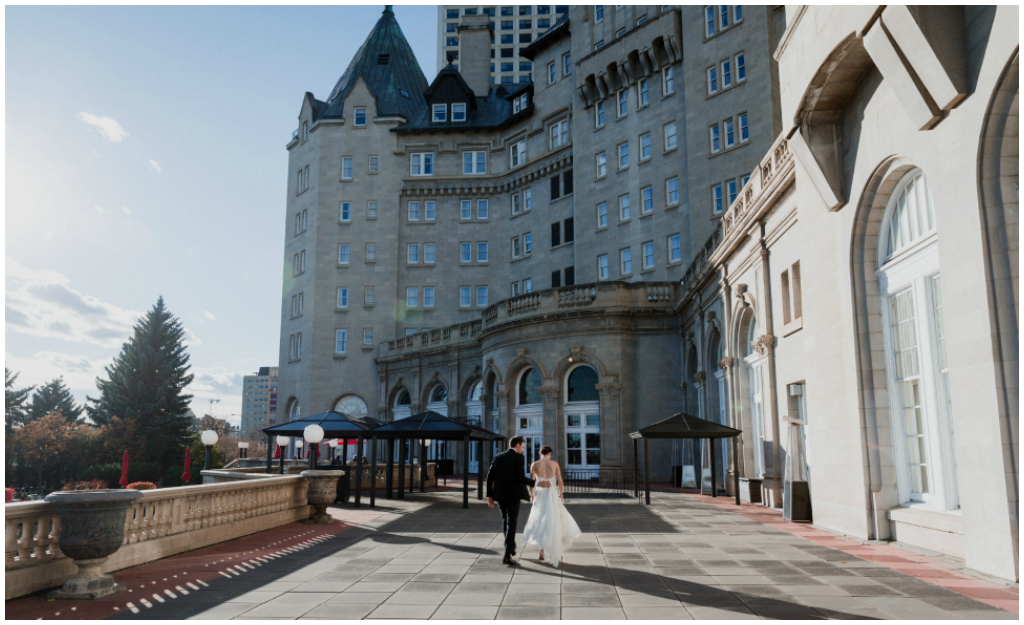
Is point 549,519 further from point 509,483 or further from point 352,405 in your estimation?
point 352,405

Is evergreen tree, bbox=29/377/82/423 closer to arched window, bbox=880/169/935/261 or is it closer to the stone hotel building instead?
the stone hotel building

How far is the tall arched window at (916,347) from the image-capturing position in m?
10.5

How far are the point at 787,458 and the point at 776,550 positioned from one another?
565 centimetres

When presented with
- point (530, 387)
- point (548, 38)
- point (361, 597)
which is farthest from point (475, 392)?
point (361, 597)

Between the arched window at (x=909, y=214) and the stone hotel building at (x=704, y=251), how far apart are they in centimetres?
5

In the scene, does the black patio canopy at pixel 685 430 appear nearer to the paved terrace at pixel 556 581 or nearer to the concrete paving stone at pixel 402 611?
the paved terrace at pixel 556 581

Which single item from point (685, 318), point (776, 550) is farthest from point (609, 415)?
point (776, 550)

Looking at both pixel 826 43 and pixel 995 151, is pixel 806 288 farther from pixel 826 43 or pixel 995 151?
pixel 995 151

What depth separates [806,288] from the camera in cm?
1485

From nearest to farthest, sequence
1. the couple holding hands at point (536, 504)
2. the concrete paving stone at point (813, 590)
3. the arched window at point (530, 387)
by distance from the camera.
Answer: the concrete paving stone at point (813, 590)
the couple holding hands at point (536, 504)
the arched window at point (530, 387)

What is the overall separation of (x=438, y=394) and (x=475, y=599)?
36.9m

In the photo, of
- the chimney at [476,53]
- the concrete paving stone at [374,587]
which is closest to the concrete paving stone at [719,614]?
the concrete paving stone at [374,587]

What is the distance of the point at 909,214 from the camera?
11.4 m

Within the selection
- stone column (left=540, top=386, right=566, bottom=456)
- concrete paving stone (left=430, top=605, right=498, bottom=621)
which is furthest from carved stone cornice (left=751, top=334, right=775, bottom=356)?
stone column (left=540, top=386, right=566, bottom=456)
